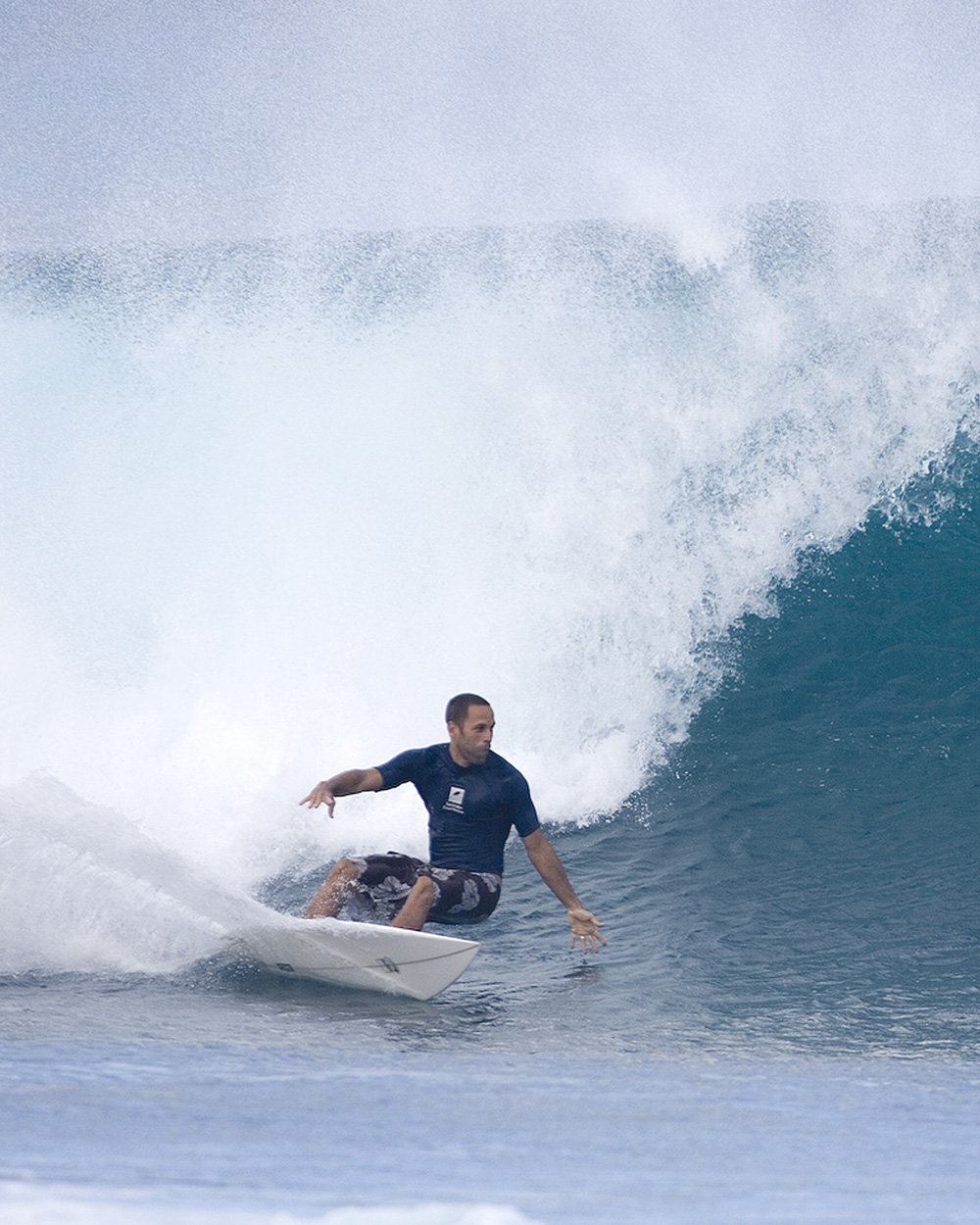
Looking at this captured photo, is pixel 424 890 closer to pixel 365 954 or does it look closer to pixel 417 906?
pixel 417 906

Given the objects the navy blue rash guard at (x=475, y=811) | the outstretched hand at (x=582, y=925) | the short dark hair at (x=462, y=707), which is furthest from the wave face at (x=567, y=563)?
the short dark hair at (x=462, y=707)

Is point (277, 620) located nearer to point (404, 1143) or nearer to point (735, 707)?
point (735, 707)

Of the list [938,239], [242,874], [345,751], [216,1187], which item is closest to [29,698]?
[345,751]

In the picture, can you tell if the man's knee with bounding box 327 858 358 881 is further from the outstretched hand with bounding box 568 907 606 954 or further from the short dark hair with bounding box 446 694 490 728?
the outstretched hand with bounding box 568 907 606 954

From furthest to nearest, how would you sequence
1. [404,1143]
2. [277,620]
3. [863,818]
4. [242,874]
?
[277,620] < [242,874] < [863,818] < [404,1143]

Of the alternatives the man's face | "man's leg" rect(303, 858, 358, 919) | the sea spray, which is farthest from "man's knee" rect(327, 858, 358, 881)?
the sea spray

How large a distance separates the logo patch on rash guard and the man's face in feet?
0.40

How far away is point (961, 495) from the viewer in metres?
9.08

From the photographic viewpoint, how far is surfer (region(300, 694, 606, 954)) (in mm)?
4895

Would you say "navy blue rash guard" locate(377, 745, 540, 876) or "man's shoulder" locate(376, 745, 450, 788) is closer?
"navy blue rash guard" locate(377, 745, 540, 876)

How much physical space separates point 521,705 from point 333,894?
3.70 meters

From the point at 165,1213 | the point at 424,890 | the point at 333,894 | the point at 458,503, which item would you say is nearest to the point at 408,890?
the point at 424,890

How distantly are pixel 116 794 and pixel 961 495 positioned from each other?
6.05 m

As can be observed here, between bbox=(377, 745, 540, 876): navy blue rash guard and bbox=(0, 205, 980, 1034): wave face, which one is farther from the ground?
bbox=(0, 205, 980, 1034): wave face
